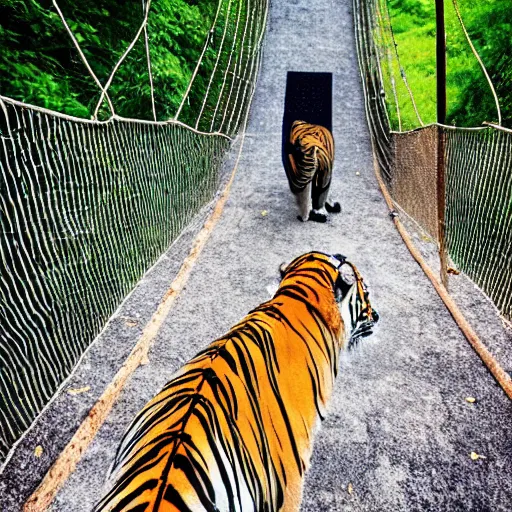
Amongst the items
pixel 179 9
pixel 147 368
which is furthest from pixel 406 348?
pixel 179 9

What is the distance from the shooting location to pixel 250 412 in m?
1.37

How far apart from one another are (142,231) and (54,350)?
1217mm

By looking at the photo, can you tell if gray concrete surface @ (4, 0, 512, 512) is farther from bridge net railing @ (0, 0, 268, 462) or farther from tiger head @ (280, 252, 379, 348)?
bridge net railing @ (0, 0, 268, 462)

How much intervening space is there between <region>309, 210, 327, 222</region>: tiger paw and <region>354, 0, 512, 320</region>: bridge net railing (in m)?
0.76

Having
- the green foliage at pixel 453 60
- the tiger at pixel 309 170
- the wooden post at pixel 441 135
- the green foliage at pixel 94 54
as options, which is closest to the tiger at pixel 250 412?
the wooden post at pixel 441 135

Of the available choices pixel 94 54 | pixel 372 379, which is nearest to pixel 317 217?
→ pixel 372 379

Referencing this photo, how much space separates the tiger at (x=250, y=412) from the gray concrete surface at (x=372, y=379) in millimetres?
395

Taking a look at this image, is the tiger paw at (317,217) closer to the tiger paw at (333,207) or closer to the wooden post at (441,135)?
the tiger paw at (333,207)

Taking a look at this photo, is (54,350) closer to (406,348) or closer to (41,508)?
(41,508)

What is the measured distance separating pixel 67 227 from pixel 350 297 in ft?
4.23

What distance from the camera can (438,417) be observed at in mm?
2383

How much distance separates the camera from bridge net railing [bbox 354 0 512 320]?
2.50m

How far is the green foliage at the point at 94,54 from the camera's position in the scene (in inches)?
135

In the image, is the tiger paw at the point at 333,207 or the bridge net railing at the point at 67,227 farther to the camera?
the tiger paw at the point at 333,207
